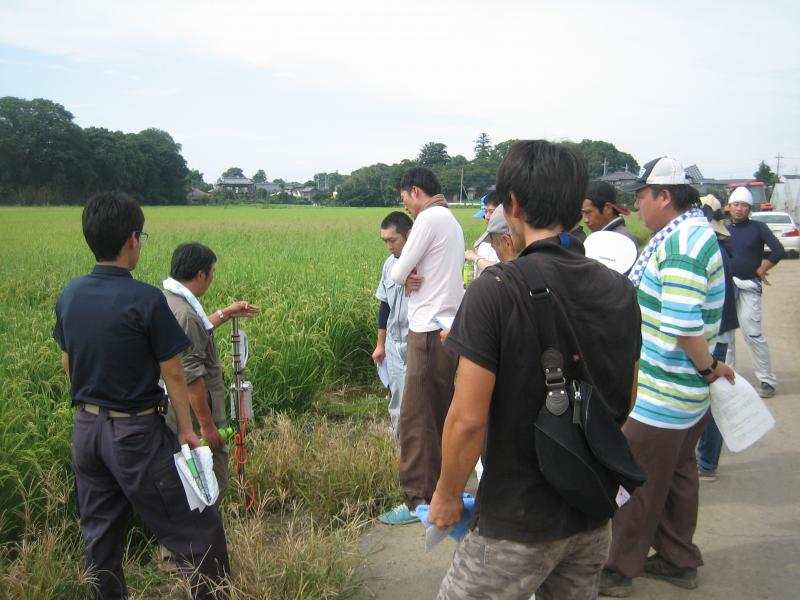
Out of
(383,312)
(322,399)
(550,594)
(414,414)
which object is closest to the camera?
(550,594)

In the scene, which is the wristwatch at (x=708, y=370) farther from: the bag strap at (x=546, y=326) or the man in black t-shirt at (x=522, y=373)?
the bag strap at (x=546, y=326)

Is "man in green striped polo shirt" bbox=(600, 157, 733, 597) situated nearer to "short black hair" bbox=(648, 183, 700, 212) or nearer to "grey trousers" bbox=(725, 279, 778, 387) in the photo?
"short black hair" bbox=(648, 183, 700, 212)

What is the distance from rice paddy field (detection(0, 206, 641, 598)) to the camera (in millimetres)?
2967

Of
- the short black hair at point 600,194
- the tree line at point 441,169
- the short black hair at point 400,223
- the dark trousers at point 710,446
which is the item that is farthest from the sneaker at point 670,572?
the tree line at point 441,169

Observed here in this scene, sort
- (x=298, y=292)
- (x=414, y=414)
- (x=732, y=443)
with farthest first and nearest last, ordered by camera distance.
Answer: (x=298, y=292), (x=414, y=414), (x=732, y=443)

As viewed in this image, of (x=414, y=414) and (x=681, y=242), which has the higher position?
(x=681, y=242)

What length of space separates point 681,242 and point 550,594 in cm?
160

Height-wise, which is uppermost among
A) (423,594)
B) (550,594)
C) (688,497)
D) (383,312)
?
(383,312)

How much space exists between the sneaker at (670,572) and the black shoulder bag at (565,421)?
182 centimetres

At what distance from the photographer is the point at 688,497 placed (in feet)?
10.3

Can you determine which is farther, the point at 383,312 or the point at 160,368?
the point at 383,312

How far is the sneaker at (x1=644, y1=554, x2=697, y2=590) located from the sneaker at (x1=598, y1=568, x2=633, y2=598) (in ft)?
0.64

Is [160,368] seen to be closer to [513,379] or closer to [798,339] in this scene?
[513,379]

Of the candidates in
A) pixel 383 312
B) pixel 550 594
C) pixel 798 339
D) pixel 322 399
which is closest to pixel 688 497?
pixel 550 594
